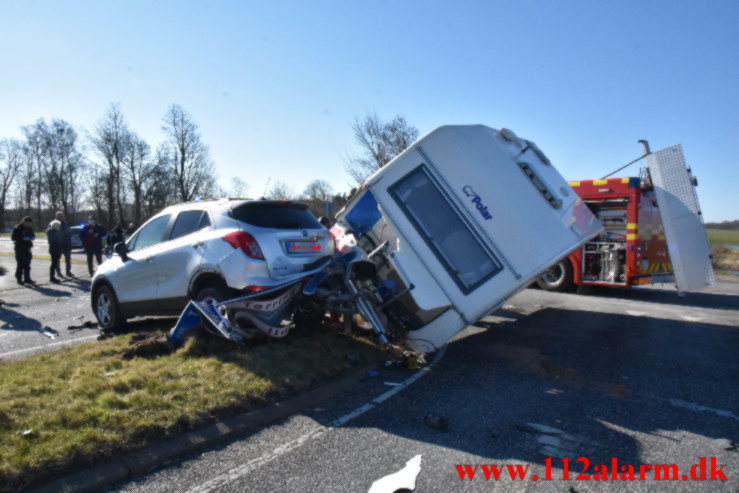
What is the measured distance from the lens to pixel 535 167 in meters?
6.14

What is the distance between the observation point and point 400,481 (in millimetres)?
3193

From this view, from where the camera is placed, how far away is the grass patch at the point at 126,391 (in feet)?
10.9

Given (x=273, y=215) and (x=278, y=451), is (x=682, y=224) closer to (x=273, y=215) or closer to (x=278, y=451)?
(x=273, y=215)

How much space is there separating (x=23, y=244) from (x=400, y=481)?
13766 millimetres

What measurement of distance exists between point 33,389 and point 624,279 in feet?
38.1

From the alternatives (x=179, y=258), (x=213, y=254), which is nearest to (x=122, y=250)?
(x=179, y=258)

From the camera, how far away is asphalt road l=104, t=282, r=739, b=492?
3.23 m

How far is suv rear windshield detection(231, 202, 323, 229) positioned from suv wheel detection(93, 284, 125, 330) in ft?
8.99

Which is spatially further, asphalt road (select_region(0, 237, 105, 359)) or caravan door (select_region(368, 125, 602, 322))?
asphalt road (select_region(0, 237, 105, 359))

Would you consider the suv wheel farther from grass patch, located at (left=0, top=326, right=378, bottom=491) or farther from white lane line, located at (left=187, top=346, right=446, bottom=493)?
white lane line, located at (left=187, top=346, right=446, bottom=493)

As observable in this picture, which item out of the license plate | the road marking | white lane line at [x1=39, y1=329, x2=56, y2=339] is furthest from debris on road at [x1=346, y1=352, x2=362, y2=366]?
white lane line at [x1=39, y1=329, x2=56, y2=339]

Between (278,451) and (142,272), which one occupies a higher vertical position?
(142,272)

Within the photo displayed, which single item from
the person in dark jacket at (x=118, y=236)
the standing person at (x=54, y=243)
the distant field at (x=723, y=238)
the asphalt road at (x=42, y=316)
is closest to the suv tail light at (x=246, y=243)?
the asphalt road at (x=42, y=316)

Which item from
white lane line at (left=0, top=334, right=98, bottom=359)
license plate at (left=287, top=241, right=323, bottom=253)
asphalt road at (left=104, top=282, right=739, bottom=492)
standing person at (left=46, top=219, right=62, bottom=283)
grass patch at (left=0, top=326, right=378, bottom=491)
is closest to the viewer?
asphalt road at (left=104, top=282, right=739, bottom=492)
